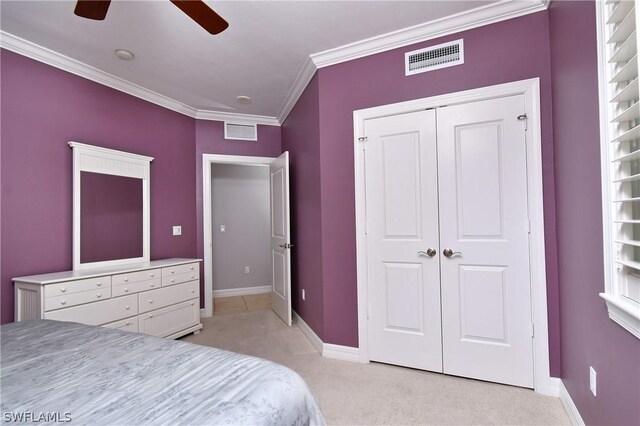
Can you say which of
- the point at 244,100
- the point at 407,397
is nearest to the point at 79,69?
the point at 244,100

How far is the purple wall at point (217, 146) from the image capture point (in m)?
3.86

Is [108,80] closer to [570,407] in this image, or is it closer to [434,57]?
[434,57]

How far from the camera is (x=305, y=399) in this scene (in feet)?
3.25

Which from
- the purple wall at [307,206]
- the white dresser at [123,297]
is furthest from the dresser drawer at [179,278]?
the purple wall at [307,206]

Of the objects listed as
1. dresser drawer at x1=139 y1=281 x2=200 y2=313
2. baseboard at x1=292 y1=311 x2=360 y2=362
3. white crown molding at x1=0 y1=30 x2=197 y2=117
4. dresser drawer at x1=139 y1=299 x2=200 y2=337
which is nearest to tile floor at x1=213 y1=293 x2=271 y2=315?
dresser drawer at x1=139 y1=299 x2=200 y2=337

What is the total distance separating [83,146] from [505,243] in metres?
3.55

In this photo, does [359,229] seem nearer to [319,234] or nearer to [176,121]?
[319,234]

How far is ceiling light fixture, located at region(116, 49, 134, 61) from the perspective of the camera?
2496 mm

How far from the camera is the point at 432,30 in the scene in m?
2.25

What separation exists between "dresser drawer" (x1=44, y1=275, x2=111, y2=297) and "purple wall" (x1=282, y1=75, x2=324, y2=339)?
5.83 ft

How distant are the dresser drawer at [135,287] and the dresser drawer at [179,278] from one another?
0.08m

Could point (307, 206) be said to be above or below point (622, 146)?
below

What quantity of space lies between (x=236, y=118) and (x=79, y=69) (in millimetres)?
1723

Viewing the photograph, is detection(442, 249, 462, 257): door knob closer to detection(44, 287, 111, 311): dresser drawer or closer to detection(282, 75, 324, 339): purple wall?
detection(282, 75, 324, 339): purple wall
